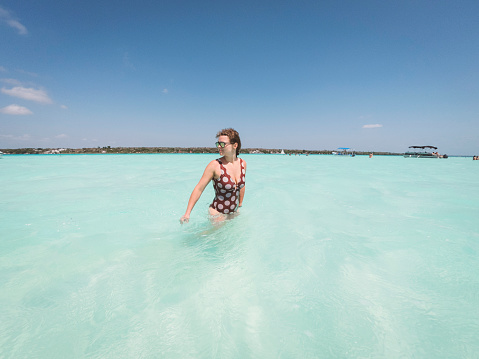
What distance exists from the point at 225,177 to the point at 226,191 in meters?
0.32

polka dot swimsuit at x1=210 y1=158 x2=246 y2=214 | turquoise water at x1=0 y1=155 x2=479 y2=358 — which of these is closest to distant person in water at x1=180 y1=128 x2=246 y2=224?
polka dot swimsuit at x1=210 y1=158 x2=246 y2=214

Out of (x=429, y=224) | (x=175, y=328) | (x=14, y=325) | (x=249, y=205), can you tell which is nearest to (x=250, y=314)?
(x=175, y=328)

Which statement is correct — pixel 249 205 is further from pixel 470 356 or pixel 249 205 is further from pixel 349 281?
pixel 470 356

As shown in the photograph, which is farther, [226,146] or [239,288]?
[226,146]

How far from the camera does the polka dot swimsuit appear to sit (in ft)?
10.9

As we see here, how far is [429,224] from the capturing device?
4613 millimetres

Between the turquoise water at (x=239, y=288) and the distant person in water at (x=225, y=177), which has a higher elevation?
the distant person in water at (x=225, y=177)

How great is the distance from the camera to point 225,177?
331 centimetres

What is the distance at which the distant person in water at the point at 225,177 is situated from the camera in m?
3.17

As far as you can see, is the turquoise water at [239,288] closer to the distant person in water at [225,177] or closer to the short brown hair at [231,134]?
the distant person in water at [225,177]

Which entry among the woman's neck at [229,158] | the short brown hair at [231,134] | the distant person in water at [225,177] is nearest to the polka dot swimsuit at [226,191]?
the distant person in water at [225,177]

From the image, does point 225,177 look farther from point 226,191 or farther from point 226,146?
point 226,146

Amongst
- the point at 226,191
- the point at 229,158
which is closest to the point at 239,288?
the point at 226,191

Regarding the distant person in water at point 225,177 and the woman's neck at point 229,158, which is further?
the woman's neck at point 229,158
